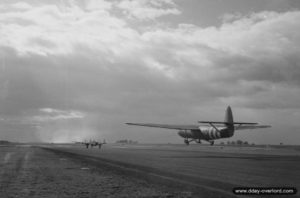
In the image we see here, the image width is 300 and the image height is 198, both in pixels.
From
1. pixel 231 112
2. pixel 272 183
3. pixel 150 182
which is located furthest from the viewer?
pixel 231 112

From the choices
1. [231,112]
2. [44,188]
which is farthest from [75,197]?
[231,112]

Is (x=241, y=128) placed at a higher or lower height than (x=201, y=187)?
higher

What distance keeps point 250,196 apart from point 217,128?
93244 mm

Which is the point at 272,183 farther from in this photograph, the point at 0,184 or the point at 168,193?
the point at 0,184

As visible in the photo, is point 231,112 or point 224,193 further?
point 231,112

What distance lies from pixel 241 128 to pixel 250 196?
327 feet

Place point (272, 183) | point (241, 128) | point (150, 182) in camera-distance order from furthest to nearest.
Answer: point (241, 128) → point (150, 182) → point (272, 183)

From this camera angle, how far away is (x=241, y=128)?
113125 mm

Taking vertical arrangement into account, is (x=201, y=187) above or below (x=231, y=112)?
below

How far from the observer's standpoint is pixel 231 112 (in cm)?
10631

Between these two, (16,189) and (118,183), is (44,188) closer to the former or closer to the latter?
(16,189)

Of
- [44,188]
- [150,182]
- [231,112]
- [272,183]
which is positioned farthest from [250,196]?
[231,112]

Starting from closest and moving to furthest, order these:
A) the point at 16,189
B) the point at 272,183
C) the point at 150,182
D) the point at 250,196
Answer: the point at 250,196 < the point at 16,189 < the point at 272,183 < the point at 150,182

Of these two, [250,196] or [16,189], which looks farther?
[16,189]
